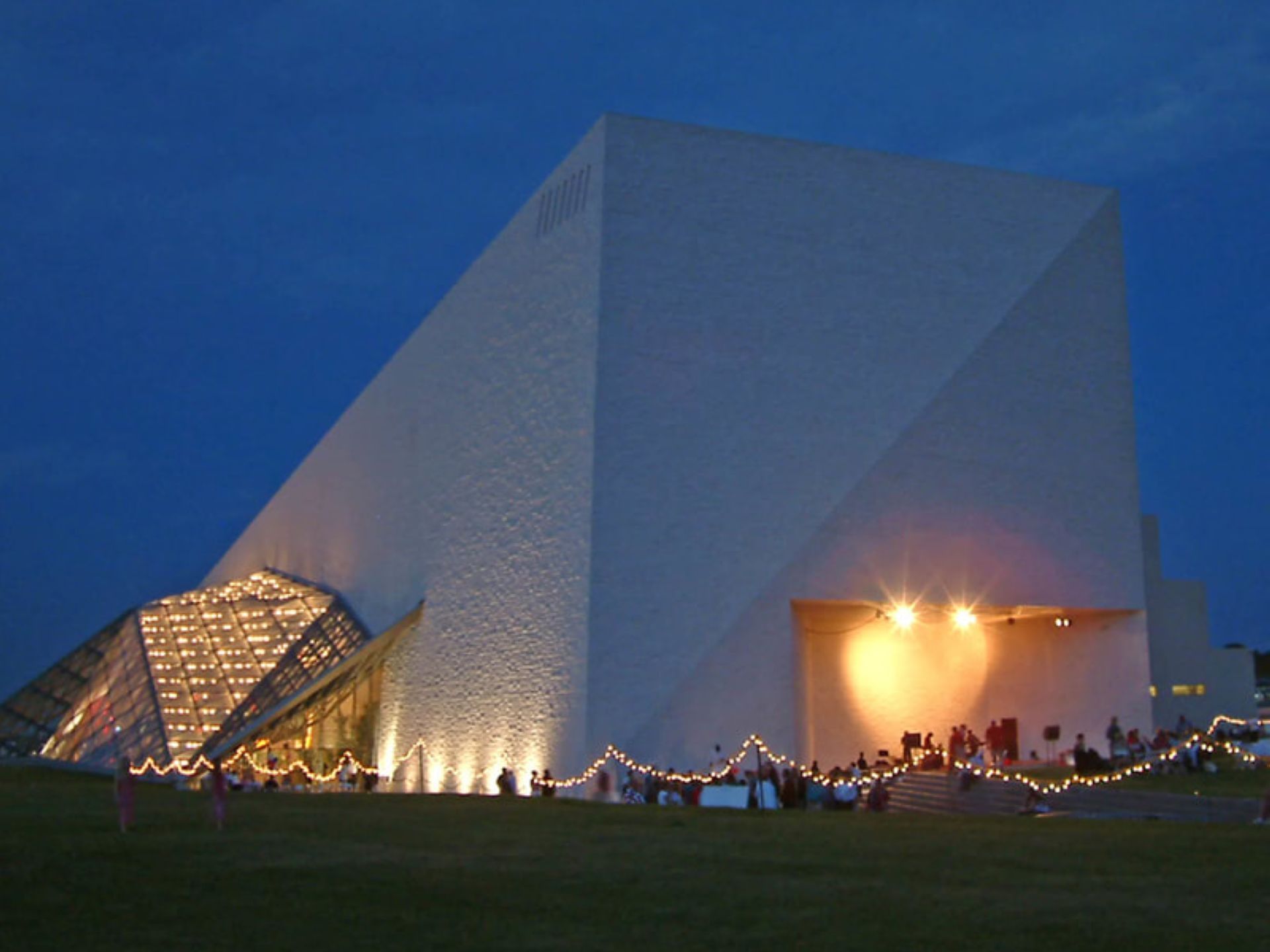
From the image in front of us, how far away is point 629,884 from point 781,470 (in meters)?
12.2

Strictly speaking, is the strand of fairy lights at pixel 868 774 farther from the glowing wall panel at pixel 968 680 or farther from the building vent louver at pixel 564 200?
the building vent louver at pixel 564 200

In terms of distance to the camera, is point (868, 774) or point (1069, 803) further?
point (868, 774)

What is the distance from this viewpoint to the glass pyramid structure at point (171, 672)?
2480cm

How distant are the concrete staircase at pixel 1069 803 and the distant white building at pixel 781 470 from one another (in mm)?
2026

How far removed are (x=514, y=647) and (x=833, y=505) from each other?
505cm

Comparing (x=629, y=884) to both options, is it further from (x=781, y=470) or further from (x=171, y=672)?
(x=171, y=672)

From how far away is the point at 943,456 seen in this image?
21.5m

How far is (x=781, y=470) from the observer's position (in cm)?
2061

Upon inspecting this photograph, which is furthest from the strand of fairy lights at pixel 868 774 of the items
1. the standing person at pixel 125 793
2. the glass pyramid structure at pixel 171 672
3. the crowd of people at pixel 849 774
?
the standing person at pixel 125 793

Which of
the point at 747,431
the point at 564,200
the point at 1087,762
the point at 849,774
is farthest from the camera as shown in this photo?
the point at 564,200

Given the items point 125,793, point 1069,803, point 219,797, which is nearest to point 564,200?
point 1069,803

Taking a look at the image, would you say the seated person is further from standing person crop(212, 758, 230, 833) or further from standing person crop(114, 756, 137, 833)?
standing person crop(114, 756, 137, 833)

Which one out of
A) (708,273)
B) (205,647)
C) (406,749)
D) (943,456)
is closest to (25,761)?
(205,647)

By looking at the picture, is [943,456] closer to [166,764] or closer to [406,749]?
[406,749]
